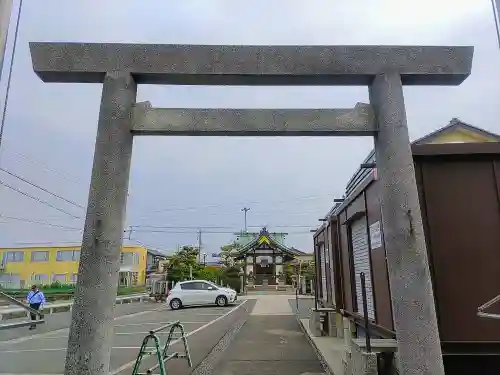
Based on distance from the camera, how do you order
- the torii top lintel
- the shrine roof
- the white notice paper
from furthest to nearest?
the shrine roof
the white notice paper
the torii top lintel

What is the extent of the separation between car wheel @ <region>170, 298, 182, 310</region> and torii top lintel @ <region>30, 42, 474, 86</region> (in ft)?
61.5

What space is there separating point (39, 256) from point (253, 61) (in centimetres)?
4409

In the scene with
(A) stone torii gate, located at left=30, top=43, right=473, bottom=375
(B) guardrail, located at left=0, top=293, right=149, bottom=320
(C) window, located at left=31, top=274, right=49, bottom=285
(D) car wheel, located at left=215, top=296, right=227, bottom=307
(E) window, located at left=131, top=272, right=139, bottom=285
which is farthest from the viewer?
(E) window, located at left=131, top=272, right=139, bottom=285

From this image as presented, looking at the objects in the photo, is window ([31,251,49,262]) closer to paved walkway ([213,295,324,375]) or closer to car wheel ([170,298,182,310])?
car wheel ([170,298,182,310])

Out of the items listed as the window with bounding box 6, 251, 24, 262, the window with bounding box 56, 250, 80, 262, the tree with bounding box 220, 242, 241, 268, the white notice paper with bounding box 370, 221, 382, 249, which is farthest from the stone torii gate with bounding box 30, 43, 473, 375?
the window with bounding box 6, 251, 24, 262

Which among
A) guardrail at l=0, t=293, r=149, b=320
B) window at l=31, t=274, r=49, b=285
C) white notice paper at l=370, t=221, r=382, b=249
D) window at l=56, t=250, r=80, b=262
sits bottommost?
guardrail at l=0, t=293, r=149, b=320

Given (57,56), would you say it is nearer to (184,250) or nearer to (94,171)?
(94,171)

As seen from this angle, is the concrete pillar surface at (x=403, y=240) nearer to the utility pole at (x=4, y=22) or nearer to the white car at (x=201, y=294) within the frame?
the utility pole at (x=4, y=22)

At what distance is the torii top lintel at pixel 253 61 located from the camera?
14.4 ft

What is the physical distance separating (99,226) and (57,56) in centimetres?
201

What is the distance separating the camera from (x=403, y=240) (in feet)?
12.9

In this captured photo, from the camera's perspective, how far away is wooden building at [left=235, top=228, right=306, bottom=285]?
140 ft

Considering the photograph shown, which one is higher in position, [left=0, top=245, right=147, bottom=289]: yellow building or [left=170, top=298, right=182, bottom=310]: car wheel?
[left=0, top=245, right=147, bottom=289]: yellow building

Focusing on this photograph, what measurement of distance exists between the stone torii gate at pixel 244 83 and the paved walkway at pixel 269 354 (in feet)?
12.6
